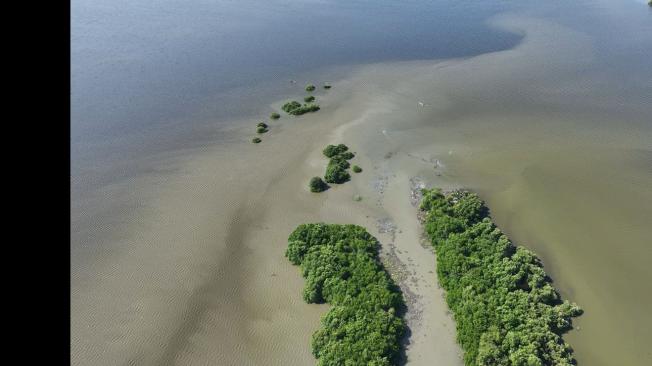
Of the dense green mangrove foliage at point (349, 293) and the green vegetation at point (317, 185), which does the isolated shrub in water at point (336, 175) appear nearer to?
the green vegetation at point (317, 185)

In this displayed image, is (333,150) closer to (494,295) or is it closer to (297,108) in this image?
(297,108)

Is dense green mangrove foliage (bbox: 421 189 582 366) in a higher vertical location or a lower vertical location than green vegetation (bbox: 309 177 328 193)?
lower

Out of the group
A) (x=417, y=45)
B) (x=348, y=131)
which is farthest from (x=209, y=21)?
(x=348, y=131)

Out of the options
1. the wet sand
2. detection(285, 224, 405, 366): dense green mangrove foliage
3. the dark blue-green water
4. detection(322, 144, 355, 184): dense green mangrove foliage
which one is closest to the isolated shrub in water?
detection(322, 144, 355, 184): dense green mangrove foliage

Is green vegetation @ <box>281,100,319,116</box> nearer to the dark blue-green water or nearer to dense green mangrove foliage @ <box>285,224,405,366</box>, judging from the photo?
the dark blue-green water

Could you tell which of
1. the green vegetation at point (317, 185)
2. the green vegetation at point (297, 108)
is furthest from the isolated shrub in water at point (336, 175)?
the green vegetation at point (297, 108)

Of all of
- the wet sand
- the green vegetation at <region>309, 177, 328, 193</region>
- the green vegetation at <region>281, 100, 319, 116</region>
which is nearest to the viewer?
the wet sand

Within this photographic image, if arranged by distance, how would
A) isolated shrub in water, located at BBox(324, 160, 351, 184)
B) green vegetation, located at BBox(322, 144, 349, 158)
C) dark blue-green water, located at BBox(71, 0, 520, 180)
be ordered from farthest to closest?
dark blue-green water, located at BBox(71, 0, 520, 180), green vegetation, located at BBox(322, 144, 349, 158), isolated shrub in water, located at BBox(324, 160, 351, 184)

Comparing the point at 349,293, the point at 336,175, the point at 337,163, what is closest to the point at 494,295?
the point at 349,293
